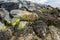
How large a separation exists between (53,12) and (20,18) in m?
1.84

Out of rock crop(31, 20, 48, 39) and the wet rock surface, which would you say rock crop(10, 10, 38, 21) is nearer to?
the wet rock surface

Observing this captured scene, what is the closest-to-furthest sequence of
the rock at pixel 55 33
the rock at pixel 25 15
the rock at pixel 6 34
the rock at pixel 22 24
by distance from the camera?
the rock at pixel 6 34 < the rock at pixel 55 33 < the rock at pixel 22 24 < the rock at pixel 25 15

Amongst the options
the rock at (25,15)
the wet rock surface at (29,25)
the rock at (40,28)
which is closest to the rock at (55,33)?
the wet rock surface at (29,25)

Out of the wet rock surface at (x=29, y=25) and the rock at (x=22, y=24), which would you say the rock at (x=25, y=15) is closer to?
the wet rock surface at (x=29, y=25)

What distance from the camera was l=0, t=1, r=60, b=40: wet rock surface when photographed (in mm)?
6715

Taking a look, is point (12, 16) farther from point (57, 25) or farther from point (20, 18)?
point (57, 25)

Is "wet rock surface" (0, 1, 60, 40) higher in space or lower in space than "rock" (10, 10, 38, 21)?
lower

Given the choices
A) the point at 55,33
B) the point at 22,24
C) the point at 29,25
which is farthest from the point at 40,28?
the point at 22,24

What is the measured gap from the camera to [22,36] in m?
6.62

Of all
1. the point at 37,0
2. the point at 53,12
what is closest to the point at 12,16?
the point at 53,12

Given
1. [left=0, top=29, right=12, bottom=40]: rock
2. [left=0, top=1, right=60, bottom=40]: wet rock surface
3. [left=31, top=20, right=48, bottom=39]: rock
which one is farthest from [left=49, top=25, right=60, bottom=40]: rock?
[left=0, top=29, right=12, bottom=40]: rock

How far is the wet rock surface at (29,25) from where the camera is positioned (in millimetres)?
6715

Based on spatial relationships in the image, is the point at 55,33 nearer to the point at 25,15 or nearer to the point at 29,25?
the point at 29,25

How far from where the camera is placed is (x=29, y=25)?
718cm
